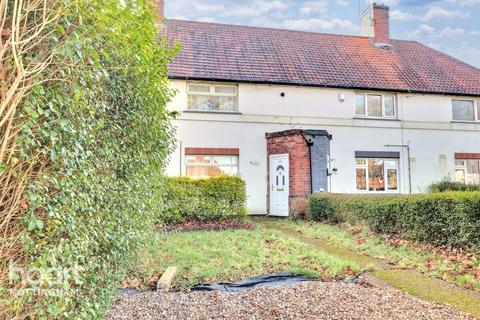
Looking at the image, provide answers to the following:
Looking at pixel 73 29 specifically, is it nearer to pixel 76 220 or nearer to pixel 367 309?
pixel 76 220

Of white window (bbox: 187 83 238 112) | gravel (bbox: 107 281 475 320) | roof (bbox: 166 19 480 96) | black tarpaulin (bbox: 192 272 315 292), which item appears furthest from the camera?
roof (bbox: 166 19 480 96)

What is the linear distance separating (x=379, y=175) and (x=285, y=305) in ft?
42.2

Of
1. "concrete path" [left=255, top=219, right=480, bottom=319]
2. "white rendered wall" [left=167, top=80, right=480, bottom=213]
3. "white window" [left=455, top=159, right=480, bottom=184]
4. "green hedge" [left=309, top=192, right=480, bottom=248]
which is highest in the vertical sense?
"white rendered wall" [left=167, top=80, right=480, bottom=213]

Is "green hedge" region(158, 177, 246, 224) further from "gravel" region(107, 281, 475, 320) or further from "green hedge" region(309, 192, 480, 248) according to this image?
"gravel" region(107, 281, 475, 320)

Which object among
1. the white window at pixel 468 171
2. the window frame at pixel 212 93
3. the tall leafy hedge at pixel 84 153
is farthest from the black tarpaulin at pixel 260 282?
the white window at pixel 468 171

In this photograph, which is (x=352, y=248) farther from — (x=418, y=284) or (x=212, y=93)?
(x=212, y=93)

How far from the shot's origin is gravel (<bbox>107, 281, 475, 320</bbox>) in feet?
12.0

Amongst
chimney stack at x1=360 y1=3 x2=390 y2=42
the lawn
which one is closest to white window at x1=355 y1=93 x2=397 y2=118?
chimney stack at x1=360 y1=3 x2=390 y2=42

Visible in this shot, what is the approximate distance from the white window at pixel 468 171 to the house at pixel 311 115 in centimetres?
5

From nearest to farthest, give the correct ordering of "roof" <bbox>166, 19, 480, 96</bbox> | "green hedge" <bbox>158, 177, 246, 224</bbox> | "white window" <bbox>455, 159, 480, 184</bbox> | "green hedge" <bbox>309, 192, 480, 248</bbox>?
"green hedge" <bbox>309, 192, 480, 248</bbox> → "green hedge" <bbox>158, 177, 246, 224</bbox> → "roof" <bbox>166, 19, 480, 96</bbox> → "white window" <bbox>455, 159, 480, 184</bbox>

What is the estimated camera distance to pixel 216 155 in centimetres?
1393

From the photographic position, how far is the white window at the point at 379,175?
1525 cm

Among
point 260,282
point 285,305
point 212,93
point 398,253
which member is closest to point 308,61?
point 212,93

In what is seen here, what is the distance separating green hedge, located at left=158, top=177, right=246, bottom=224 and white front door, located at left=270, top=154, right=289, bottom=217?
2.56m
